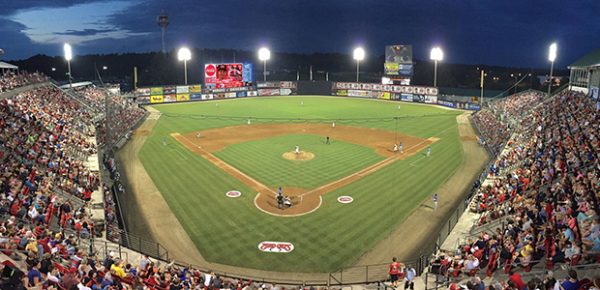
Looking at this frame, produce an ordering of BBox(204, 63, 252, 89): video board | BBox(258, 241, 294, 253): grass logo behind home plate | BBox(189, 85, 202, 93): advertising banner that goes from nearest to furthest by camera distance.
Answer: BBox(258, 241, 294, 253): grass logo behind home plate
BBox(204, 63, 252, 89): video board
BBox(189, 85, 202, 93): advertising banner

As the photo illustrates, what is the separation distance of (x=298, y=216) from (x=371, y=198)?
5.51m

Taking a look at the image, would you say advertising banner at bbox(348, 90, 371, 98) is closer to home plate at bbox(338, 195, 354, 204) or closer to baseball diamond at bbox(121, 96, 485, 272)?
baseball diamond at bbox(121, 96, 485, 272)

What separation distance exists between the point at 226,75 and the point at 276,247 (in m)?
65.3

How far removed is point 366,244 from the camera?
2109 cm

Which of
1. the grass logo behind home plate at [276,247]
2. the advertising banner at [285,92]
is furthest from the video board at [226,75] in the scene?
the grass logo behind home plate at [276,247]

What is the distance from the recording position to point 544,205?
57.5 feet

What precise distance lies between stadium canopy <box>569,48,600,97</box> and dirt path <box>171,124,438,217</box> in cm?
1519

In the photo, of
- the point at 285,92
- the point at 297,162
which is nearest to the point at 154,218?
the point at 297,162

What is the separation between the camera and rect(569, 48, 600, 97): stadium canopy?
124 feet

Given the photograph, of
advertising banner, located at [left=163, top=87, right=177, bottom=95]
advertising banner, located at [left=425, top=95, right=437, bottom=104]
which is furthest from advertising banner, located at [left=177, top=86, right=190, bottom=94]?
advertising banner, located at [left=425, top=95, right=437, bottom=104]

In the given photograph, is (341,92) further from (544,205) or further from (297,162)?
(544,205)

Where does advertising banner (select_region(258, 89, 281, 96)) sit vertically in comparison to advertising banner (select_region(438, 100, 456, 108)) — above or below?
above

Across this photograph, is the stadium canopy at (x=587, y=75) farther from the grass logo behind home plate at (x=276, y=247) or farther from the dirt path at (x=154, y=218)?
the dirt path at (x=154, y=218)

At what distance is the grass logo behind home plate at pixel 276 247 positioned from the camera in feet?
67.4
